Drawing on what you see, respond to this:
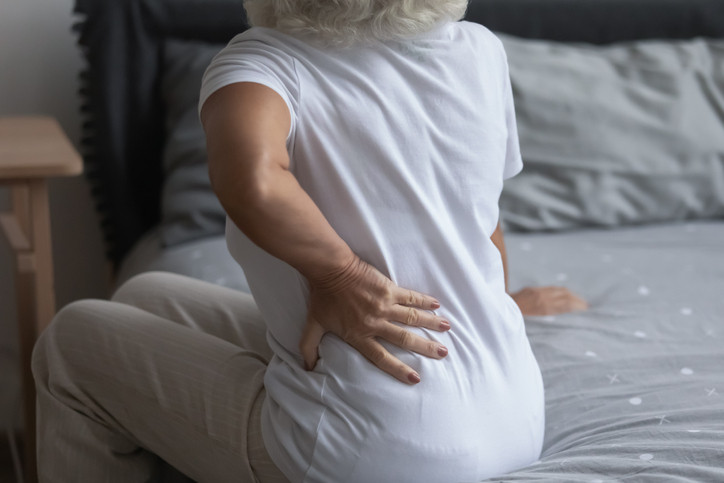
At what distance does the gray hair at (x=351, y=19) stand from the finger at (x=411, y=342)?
28 centimetres

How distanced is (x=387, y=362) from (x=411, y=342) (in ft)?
0.10

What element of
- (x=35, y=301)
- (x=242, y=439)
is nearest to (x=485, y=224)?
(x=242, y=439)

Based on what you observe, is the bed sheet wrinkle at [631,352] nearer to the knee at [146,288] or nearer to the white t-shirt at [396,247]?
the white t-shirt at [396,247]

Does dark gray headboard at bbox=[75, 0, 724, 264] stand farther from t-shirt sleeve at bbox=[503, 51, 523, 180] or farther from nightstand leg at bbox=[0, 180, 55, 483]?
t-shirt sleeve at bbox=[503, 51, 523, 180]

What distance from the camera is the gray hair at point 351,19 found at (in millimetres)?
832

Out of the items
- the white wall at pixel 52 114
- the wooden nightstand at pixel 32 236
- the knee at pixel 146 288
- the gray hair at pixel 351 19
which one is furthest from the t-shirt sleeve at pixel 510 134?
the white wall at pixel 52 114

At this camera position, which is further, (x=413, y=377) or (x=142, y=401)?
(x=142, y=401)

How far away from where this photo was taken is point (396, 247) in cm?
86

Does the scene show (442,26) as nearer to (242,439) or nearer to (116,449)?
(242,439)

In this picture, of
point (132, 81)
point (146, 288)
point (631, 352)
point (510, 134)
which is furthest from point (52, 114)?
point (631, 352)

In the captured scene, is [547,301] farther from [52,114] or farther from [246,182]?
[52,114]

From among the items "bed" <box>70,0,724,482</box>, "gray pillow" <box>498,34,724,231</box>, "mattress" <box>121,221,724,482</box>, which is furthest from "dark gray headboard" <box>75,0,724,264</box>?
"gray pillow" <box>498,34,724,231</box>

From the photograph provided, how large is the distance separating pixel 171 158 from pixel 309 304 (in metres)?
0.92

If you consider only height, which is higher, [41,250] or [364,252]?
[364,252]
